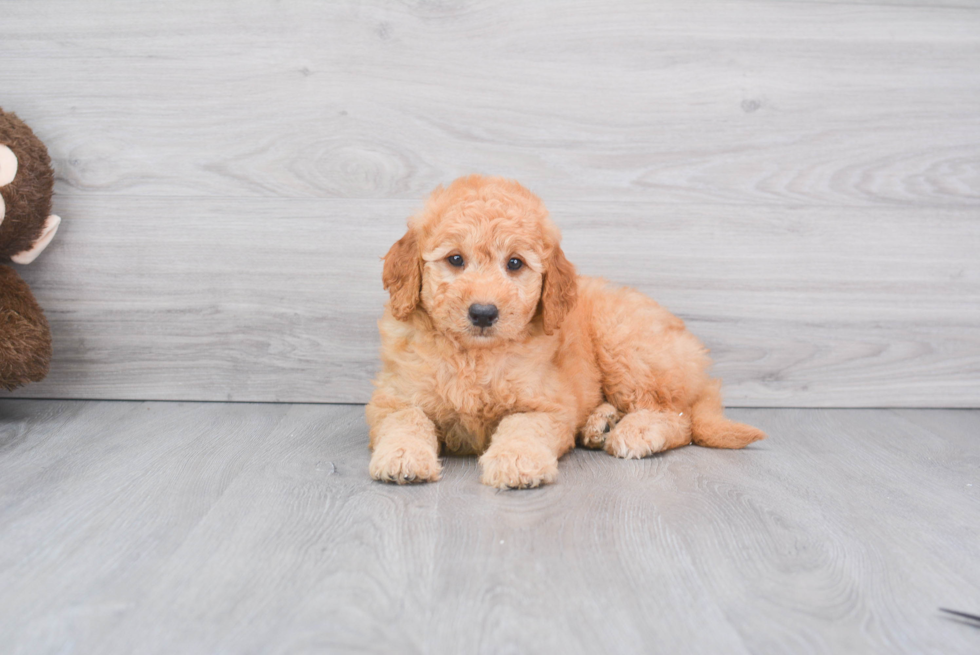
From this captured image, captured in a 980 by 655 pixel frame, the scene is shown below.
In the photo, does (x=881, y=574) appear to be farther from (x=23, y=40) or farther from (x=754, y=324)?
(x=23, y=40)

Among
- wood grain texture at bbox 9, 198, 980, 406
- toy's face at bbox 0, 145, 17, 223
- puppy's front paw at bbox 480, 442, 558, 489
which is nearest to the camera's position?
puppy's front paw at bbox 480, 442, 558, 489

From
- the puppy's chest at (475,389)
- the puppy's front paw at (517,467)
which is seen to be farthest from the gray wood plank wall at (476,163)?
the puppy's front paw at (517,467)

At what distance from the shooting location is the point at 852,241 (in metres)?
2.73

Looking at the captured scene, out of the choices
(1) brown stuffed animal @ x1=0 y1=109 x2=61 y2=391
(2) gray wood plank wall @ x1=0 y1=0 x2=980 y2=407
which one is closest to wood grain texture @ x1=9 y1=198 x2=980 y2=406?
(2) gray wood plank wall @ x1=0 y1=0 x2=980 y2=407

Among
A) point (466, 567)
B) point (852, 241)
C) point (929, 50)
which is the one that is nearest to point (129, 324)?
point (466, 567)

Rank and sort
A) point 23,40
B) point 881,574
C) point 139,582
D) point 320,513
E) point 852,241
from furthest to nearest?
point 852,241 < point 23,40 < point 320,513 < point 881,574 < point 139,582

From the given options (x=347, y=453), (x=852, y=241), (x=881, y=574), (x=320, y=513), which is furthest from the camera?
(x=852, y=241)

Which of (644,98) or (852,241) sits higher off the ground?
(644,98)

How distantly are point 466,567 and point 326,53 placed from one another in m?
1.91

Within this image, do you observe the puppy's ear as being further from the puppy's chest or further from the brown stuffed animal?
the brown stuffed animal

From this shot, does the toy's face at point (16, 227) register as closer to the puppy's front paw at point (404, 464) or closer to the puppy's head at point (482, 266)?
the puppy's head at point (482, 266)

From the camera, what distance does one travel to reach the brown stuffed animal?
2.33 meters

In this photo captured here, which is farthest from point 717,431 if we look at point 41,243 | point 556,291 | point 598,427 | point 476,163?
point 41,243

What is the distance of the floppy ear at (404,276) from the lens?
193 cm
